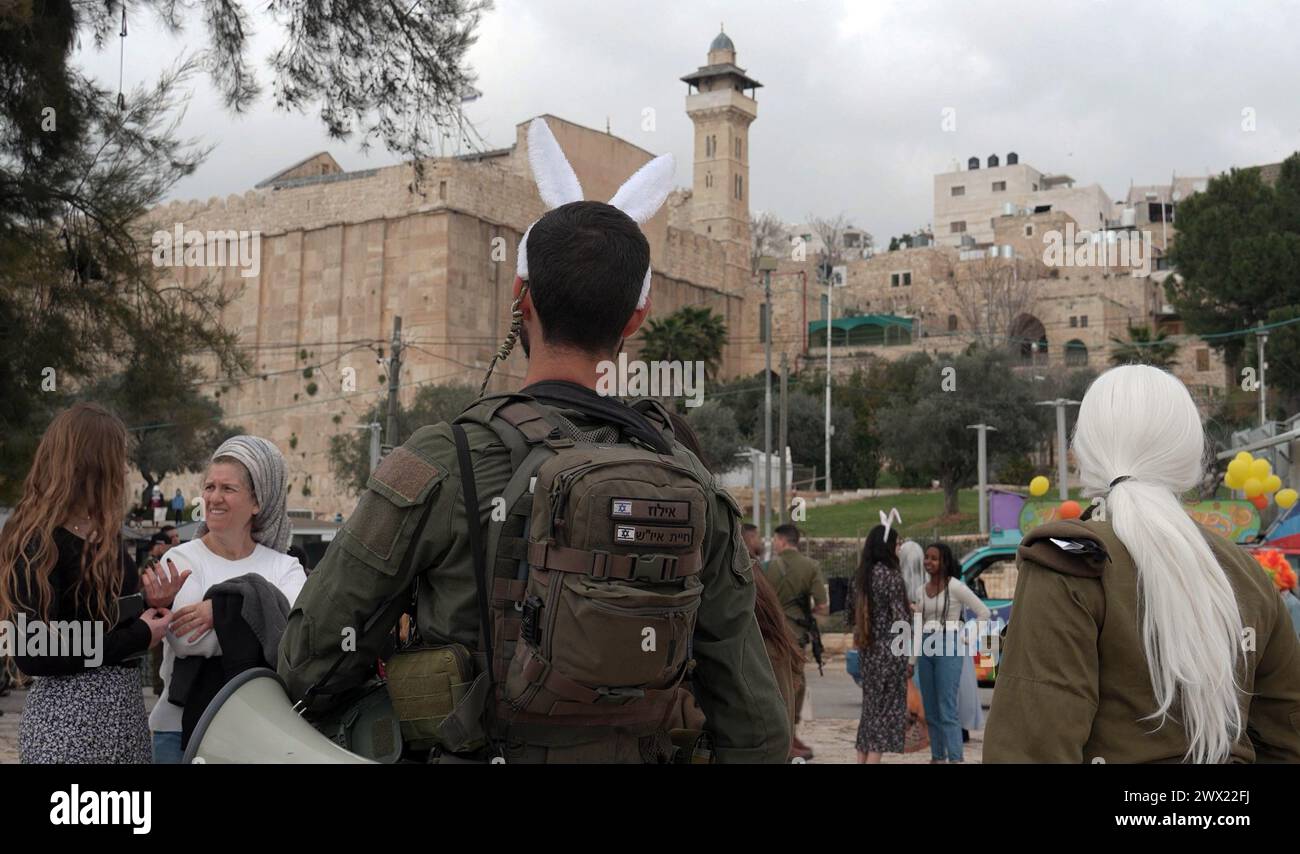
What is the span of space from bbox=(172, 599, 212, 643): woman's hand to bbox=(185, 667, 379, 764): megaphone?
5.00ft

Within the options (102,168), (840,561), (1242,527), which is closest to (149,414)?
(102,168)

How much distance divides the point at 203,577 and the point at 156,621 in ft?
0.88

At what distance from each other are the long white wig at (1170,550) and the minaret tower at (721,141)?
72739 mm

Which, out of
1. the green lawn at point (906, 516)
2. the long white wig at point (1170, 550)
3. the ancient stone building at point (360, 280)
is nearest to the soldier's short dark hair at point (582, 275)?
the long white wig at point (1170, 550)

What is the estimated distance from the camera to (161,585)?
10.9ft

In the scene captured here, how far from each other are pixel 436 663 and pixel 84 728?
69.9 inches

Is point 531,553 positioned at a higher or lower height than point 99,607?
higher

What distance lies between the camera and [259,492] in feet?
12.0

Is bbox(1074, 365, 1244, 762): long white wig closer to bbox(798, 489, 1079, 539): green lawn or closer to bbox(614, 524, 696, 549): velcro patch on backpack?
bbox(614, 524, 696, 549): velcro patch on backpack

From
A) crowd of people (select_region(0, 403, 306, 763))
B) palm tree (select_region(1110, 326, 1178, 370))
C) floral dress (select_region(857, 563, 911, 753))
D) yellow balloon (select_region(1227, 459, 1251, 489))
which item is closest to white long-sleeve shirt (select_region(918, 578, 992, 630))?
floral dress (select_region(857, 563, 911, 753))

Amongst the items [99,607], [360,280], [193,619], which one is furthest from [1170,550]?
[360,280]

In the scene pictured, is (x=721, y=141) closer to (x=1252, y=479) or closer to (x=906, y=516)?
(x=906, y=516)

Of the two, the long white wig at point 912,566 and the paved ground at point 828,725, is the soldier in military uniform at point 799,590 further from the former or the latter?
the paved ground at point 828,725

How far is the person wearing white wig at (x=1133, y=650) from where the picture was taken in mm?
2178
